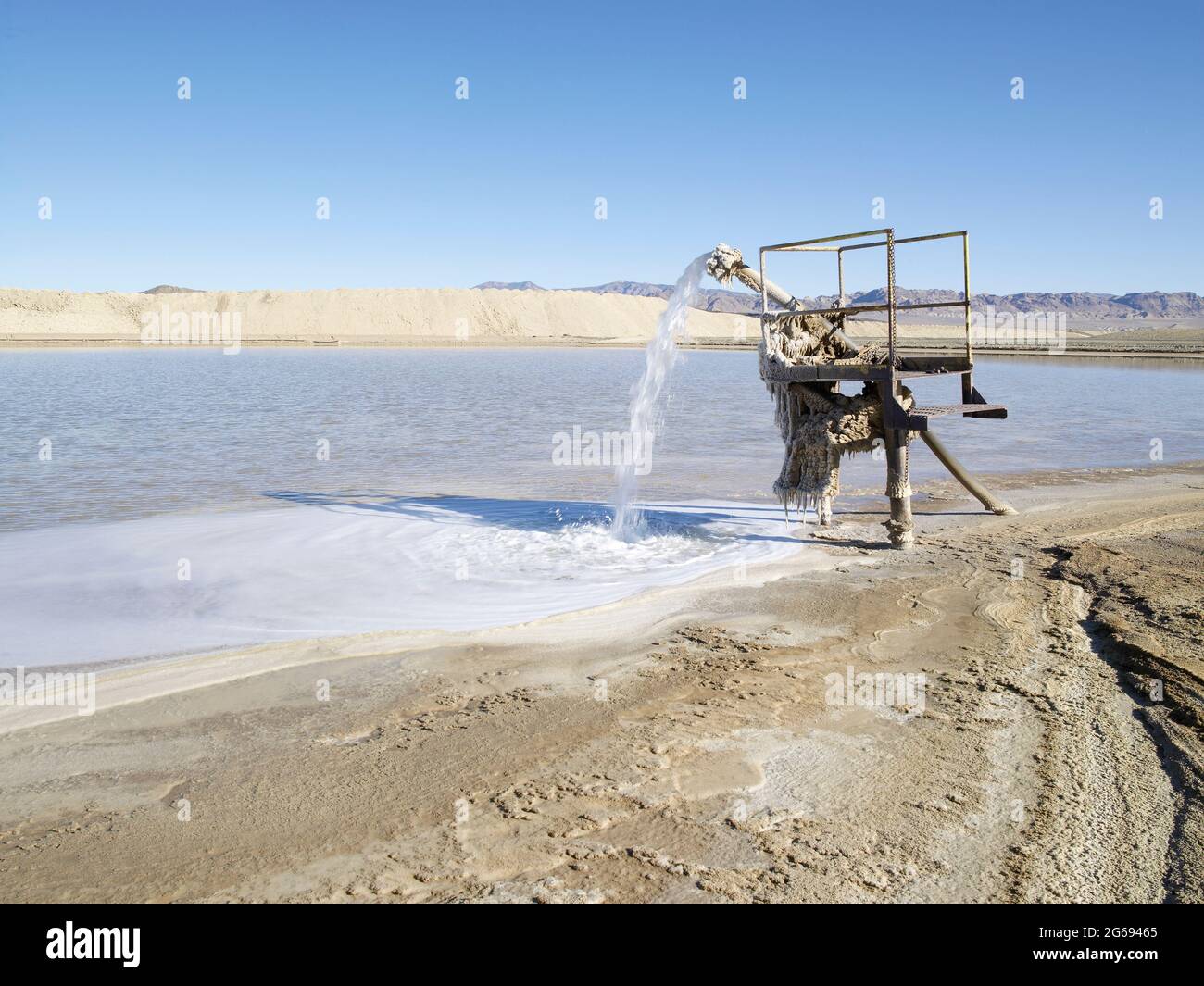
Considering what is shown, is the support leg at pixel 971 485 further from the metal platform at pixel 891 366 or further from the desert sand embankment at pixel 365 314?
the desert sand embankment at pixel 365 314

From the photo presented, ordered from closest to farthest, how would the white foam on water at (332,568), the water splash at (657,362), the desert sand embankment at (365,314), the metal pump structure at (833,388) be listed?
the white foam on water at (332,568), the metal pump structure at (833,388), the water splash at (657,362), the desert sand embankment at (365,314)

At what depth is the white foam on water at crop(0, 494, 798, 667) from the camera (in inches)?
343

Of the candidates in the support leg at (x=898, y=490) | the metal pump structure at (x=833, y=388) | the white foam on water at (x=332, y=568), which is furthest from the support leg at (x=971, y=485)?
the white foam on water at (x=332, y=568)

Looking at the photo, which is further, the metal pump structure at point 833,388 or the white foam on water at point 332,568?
the metal pump structure at point 833,388

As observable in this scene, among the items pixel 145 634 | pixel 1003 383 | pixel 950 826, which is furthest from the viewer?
pixel 1003 383

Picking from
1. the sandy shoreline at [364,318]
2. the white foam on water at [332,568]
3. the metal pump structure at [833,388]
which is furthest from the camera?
the sandy shoreline at [364,318]

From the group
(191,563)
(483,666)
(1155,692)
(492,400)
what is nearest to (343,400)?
(492,400)

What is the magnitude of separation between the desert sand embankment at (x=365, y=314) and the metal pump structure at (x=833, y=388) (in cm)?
9800

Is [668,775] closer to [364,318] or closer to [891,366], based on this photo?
[891,366]

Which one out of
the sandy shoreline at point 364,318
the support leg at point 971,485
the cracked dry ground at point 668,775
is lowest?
the cracked dry ground at point 668,775

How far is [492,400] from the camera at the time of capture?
32.7 m

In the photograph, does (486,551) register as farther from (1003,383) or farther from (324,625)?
(1003,383)

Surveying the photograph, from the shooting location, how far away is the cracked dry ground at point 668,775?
4562 mm
